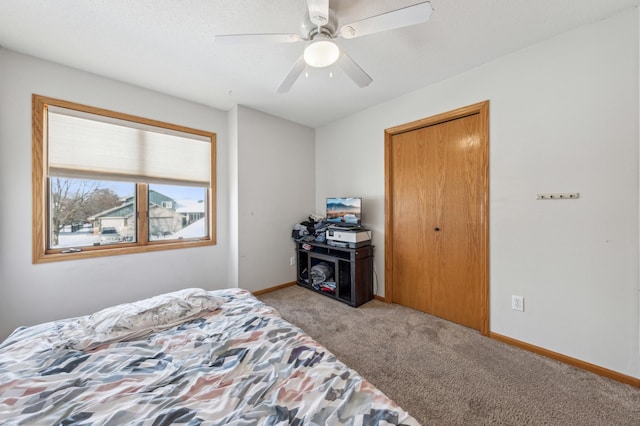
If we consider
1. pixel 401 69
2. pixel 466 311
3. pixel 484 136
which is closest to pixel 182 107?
pixel 401 69

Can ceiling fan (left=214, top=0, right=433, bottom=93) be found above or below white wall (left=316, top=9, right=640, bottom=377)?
above

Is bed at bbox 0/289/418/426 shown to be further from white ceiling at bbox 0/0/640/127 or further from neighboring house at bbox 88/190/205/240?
white ceiling at bbox 0/0/640/127

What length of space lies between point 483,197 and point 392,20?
1726mm

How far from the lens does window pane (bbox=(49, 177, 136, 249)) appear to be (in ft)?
7.46

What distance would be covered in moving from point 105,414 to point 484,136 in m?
3.02

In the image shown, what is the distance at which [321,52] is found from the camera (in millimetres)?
1545

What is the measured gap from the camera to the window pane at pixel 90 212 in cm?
227

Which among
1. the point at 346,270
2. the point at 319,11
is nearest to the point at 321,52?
the point at 319,11

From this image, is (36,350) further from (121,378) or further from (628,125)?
(628,125)

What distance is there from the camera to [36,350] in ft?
3.61

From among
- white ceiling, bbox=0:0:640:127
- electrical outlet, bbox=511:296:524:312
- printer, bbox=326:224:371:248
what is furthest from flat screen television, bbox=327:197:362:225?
electrical outlet, bbox=511:296:524:312

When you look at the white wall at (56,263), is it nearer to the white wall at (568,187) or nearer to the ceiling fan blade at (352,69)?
the ceiling fan blade at (352,69)

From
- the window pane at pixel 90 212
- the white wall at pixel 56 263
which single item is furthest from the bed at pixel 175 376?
the window pane at pixel 90 212

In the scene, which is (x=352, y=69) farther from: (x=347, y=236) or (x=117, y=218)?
(x=117, y=218)
